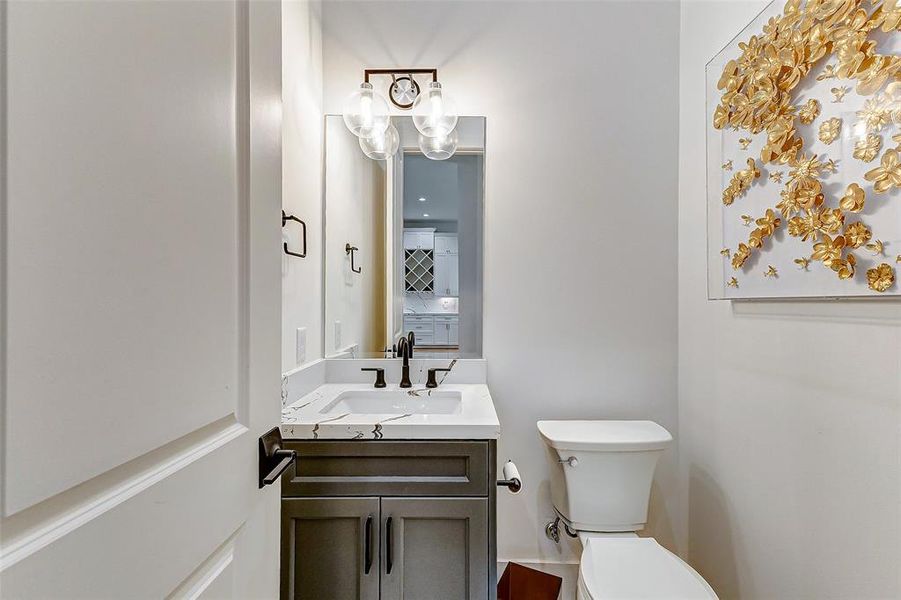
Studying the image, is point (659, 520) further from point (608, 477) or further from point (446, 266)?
point (446, 266)

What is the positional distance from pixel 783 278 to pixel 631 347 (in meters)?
0.67

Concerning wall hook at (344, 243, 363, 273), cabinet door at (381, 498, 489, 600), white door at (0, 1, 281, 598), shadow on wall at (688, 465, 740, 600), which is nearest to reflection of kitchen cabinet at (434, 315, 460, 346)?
wall hook at (344, 243, 363, 273)

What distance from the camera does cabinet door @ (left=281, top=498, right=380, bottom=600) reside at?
47.0 inches

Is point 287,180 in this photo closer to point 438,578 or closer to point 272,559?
point 272,559

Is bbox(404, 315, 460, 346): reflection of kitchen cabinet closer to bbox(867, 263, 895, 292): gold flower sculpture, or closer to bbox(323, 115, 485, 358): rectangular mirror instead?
bbox(323, 115, 485, 358): rectangular mirror

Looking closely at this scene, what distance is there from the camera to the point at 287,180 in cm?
147

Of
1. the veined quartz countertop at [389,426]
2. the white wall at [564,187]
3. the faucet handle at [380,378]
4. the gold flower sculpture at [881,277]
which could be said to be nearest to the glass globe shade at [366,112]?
the white wall at [564,187]

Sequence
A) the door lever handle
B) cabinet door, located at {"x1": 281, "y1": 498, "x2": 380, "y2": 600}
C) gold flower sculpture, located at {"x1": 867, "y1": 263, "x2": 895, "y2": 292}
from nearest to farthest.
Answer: the door lever handle, gold flower sculpture, located at {"x1": 867, "y1": 263, "x2": 895, "y2": 292}, cabinet door, located at {"x1": 281, "y1": 498, "x2": 380, "y2": 600}

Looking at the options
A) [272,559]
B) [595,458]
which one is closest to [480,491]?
[595,458]

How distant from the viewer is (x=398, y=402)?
64.6 inches

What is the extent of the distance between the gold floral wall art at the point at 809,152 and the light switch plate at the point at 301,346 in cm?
148

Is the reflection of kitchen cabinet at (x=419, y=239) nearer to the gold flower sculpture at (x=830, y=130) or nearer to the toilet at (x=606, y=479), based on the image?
the toilet at (x=606, y=479)

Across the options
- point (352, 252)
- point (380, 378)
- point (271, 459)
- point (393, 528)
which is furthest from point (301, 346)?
point (271, 459)

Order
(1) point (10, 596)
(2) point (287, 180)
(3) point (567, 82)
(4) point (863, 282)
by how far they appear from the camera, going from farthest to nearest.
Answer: (3) point (567, 82) → (2) point (287, 180) → (4) point (863, 282) → (1) point (10, 596)
